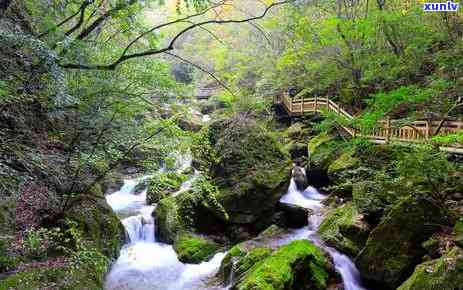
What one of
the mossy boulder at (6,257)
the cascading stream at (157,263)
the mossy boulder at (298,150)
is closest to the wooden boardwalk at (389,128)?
the mossy boulder at (298,150)

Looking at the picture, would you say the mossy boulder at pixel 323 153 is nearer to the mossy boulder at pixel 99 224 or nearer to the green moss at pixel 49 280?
the mossy boulder at pixel 99 224

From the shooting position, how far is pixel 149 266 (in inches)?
348

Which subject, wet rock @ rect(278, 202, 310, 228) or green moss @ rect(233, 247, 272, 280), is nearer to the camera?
green moss @ rect(233, 247, 272, 280)

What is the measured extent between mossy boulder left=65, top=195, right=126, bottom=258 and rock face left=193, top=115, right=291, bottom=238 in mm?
2826

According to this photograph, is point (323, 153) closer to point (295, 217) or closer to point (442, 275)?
point (295, 217)

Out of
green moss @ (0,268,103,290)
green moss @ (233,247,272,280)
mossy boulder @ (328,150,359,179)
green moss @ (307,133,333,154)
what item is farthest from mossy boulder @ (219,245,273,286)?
green moss @ (307,133,333,154)

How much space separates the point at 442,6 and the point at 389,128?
12.9ft

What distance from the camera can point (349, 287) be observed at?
7219 millimetres

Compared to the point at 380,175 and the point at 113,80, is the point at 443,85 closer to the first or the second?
the point at 380,175

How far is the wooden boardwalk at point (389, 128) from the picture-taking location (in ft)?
30.0

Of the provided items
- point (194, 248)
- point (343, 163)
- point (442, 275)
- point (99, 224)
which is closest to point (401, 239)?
point (442, 275)

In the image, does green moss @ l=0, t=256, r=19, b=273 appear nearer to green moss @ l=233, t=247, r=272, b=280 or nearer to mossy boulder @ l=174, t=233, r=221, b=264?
green moss @ l=233, t=247, r=272, b=280

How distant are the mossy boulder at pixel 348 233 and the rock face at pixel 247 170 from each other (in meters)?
1.93

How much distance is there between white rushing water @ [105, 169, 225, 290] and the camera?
7.96 m
